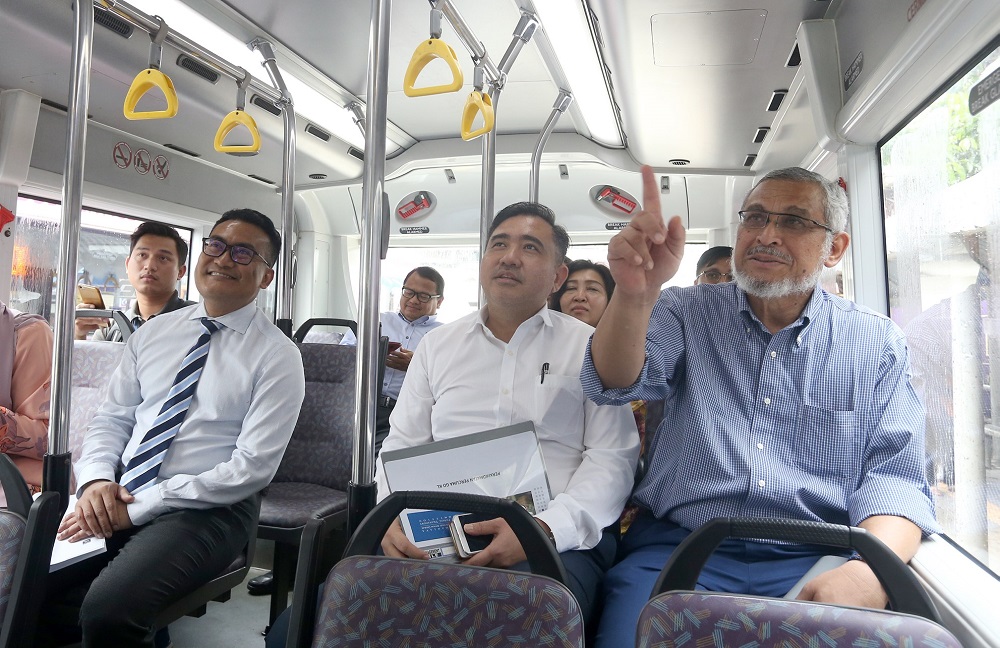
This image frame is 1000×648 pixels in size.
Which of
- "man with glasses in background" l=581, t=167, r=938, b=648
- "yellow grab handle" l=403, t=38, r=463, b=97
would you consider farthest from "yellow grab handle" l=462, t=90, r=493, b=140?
"man with glasses in background" l=581, t=167, r=938, b=648

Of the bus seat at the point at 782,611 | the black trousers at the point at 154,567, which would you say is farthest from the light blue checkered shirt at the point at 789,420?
the black trousers at the point at 154,567

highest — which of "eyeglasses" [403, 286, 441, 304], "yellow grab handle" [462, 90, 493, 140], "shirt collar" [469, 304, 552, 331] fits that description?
"yellow grab handle" [462, 90, 493, 140]

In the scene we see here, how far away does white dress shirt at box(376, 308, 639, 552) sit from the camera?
6.51 ft

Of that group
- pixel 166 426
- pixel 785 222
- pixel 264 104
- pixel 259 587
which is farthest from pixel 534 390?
pixel 264 104

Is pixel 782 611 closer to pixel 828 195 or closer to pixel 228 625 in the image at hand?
pixel 828 195

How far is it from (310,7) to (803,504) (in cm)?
371

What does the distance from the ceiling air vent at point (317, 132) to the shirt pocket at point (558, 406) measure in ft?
15.1

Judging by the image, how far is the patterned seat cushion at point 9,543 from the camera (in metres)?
1.62

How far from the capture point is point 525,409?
2117 millimetres

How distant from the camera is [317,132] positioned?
19.6 feet

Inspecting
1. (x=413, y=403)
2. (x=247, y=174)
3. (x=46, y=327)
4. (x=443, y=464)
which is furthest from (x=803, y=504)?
(x=247, y=174)

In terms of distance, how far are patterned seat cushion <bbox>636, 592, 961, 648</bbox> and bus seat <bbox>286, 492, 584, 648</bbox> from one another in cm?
16

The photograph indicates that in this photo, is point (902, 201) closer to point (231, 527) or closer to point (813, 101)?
point (813, 101)

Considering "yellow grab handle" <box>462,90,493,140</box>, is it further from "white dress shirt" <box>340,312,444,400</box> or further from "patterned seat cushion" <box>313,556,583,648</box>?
"white dress shirt" <box>340,312,444,400</box>
